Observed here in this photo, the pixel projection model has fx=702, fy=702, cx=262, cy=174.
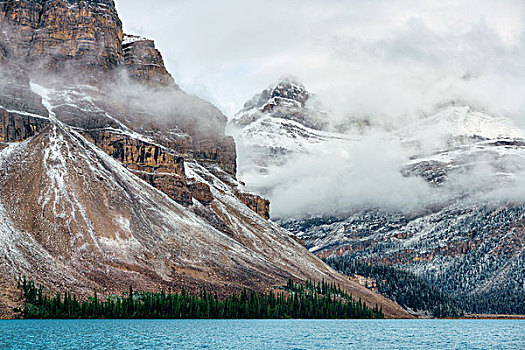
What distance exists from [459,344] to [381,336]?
25.4m

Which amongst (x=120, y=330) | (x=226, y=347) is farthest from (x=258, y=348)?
(x=120, y=330)

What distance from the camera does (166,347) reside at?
138250 millimetres

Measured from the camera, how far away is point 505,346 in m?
162

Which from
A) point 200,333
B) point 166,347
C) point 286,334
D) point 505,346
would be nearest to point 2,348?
point 166,347

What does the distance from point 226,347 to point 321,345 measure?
21.9m

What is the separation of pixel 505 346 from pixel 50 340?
331 ft

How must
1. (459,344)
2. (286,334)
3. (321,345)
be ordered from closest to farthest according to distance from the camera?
(321,345) → (459,344) → (286,334)

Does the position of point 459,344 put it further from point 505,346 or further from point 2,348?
point 2,348

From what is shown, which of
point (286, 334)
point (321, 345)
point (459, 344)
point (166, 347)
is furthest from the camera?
point (286, 334)

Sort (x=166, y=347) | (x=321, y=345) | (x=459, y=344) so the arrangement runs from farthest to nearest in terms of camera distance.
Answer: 1. (x=459, y=344)
2. (x=321, y=345)
3. (x=166, y=347)

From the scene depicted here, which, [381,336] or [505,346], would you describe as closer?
[505,346]

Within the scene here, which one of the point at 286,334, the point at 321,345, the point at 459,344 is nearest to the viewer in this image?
the point at 321,345

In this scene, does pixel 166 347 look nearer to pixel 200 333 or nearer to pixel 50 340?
pixel 50 340

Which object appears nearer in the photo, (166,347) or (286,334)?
(166,347)
